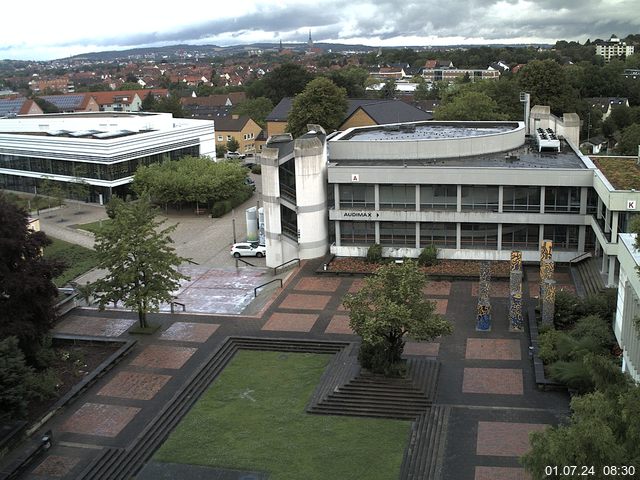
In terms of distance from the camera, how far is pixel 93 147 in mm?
63500


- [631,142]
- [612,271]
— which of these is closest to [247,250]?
[612,271]

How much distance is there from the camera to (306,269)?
134 feet

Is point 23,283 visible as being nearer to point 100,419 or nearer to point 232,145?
point 100,419

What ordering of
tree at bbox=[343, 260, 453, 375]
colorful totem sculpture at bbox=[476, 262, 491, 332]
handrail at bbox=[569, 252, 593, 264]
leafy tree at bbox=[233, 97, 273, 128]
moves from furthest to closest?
leafy tree at bbox=[233, 97, 273, 128]
handrail at bbox=[569, 252, 593, 264]
colorful totem sculpture at bbox=[476, 262, 491, 332]
tree at bbox=[343, 260, 453, 375]

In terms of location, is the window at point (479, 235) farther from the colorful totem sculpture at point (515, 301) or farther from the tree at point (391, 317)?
the tree at point (391, 317)

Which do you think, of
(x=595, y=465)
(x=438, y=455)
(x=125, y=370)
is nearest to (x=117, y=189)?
(x=125, y=370)

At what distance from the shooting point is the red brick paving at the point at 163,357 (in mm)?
29625

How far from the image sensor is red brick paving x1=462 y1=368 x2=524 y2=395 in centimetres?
2611

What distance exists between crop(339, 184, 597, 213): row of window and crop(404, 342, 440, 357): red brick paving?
12.6 metres

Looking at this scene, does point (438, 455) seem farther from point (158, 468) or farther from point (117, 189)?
point (117, 189)

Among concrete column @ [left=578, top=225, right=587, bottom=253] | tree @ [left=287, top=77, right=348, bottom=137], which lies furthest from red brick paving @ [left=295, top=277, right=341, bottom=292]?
tree @ [left=287, top=77, right=348, bottom=137]

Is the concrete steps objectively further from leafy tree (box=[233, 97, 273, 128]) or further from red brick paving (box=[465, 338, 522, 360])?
leafy tree (box=[233, 97, 273, 128])

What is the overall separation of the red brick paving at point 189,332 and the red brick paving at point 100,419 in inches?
243

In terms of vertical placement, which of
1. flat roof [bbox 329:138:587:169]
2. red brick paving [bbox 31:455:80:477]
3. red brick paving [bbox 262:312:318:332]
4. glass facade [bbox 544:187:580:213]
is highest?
flat roof [bbox 329:138:587:169]
